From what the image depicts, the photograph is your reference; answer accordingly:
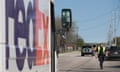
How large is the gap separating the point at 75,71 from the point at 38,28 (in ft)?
76.3

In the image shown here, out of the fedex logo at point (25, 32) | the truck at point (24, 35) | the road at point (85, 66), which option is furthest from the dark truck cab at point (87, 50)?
the fedex logo at point (25, 32)

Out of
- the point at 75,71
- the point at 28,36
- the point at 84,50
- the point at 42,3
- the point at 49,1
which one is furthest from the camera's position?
Result: the point at 84,50

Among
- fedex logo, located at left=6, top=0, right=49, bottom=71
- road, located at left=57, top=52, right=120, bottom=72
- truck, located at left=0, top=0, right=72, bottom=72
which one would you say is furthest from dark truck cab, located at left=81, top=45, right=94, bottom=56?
fedex logo, located at left=6, top=0, right=49, bottom=71

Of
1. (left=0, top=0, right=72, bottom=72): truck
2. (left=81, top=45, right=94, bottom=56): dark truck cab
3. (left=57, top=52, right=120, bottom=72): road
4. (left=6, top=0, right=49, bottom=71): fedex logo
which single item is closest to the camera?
(left=0, top=0, right=72, bottom=72): truck

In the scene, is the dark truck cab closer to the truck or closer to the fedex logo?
the truck

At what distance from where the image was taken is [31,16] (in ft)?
19.1

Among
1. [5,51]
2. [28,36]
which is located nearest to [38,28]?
[28,36]

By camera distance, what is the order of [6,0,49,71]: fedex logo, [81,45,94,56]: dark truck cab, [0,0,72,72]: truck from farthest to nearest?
[81,45,94,56]: dark truck cab
[6,0,49,71]: fedex logo
[0,0,72,72]: truck

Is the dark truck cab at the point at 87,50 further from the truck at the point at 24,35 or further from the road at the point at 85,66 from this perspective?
the truck at the point at 24,35

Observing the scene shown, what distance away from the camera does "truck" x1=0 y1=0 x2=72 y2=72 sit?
4512 mm

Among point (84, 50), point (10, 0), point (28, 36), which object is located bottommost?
point (84, 50)

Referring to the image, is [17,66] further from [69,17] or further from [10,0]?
[69,17]

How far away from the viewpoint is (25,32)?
546 centimetres

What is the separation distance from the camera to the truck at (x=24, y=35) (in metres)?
4.51
